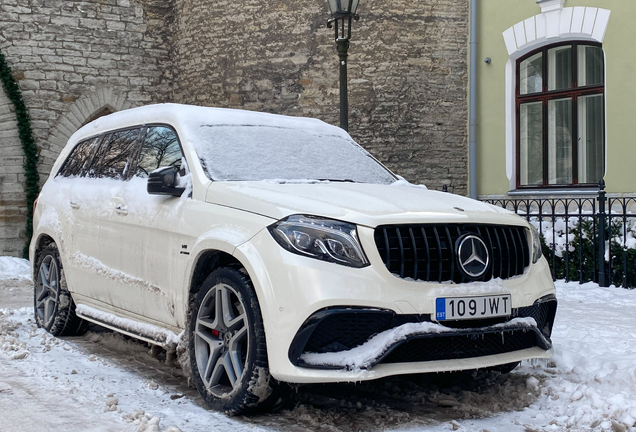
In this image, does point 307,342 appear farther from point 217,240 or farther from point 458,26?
point 458,26

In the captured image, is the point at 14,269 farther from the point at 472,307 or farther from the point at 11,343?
the point at 472,307

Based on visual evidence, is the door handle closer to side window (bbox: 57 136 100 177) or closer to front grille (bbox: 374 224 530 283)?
side window (bbox: 57 136 100 177)

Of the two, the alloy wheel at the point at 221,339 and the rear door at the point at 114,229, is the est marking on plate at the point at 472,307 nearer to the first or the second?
the alloy wheel at the point at 221,339

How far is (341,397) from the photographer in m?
4.32

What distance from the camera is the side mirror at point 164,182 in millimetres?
4520

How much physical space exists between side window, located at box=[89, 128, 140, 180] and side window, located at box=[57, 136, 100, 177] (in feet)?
0.75

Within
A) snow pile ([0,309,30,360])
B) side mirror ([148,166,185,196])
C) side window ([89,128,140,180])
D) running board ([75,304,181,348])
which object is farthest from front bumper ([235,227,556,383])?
snow pile ([0,309,30,360])

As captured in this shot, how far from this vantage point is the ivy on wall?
14.6 meters

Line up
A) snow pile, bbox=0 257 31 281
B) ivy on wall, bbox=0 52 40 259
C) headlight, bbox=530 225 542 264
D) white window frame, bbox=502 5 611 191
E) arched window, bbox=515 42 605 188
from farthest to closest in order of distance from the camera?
ivy on wall, bbox=0 52 40 259 → arched window, bbox=515 42 605 188 → snow pile, bbox=0 257 31 281 → white window frame, bbox=502 5 611 191 → headlight, bbox=530 225 542 264

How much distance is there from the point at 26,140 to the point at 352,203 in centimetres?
1242

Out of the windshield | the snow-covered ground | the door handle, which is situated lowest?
the snow-covered ground

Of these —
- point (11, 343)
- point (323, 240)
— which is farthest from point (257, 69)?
point (323, 240)

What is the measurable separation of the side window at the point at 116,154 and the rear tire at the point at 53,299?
3.10ft

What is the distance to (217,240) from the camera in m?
4.05
